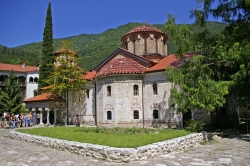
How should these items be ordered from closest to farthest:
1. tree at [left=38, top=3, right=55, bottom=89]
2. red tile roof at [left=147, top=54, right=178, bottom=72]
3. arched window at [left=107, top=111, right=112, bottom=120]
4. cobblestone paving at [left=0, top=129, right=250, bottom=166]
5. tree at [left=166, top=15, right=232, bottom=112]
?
cobblestone paving at [left=0, top=129, right=250, bottom=166]
tree at [left=166, top=15, right=232, bottom=112]
red tile roof at [left=147, top=54, right=178, bottom=72]
arched window at [left=107, top=111, right=112, bottom=120]
tree at [left=38, top=3, right=55, bottom=89]

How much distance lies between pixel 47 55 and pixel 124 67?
52.5 feet

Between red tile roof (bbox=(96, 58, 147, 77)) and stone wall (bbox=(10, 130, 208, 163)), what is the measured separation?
883 centimetres

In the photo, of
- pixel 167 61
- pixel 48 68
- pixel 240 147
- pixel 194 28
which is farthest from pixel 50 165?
pixel 48 68

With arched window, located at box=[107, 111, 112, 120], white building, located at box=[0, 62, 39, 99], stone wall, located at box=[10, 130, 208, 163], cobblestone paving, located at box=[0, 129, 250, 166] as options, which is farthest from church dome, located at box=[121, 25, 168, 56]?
white building, located at box=[0, 62, 39, 99]

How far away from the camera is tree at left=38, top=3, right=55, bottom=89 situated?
100 feet

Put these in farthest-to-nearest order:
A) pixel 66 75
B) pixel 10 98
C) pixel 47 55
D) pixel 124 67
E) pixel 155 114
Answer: pixel 47 55
pixel 10 98
pixel 66 75
pixel 124 67
pixel 155 114

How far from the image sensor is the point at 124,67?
64.6ft

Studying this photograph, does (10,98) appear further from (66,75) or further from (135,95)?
(135,95)

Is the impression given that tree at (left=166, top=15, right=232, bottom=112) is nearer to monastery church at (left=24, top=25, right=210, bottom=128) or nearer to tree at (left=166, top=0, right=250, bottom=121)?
tree at (left=166, top=0, right=250, bottom=121)

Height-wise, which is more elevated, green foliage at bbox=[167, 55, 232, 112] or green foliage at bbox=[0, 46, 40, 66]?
green foliage at bbox=[0, 46, 40, 66]

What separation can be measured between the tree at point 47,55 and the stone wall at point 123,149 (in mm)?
19533

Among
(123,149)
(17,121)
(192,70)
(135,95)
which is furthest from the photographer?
(17,121)

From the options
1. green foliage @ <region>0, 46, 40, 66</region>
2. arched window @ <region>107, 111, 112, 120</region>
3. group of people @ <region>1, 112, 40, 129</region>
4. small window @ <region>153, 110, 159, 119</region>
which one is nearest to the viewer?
small window @ <region>153, 110, 159, 119</region>

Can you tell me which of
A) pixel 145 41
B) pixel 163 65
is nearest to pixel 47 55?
pixel 145 41
